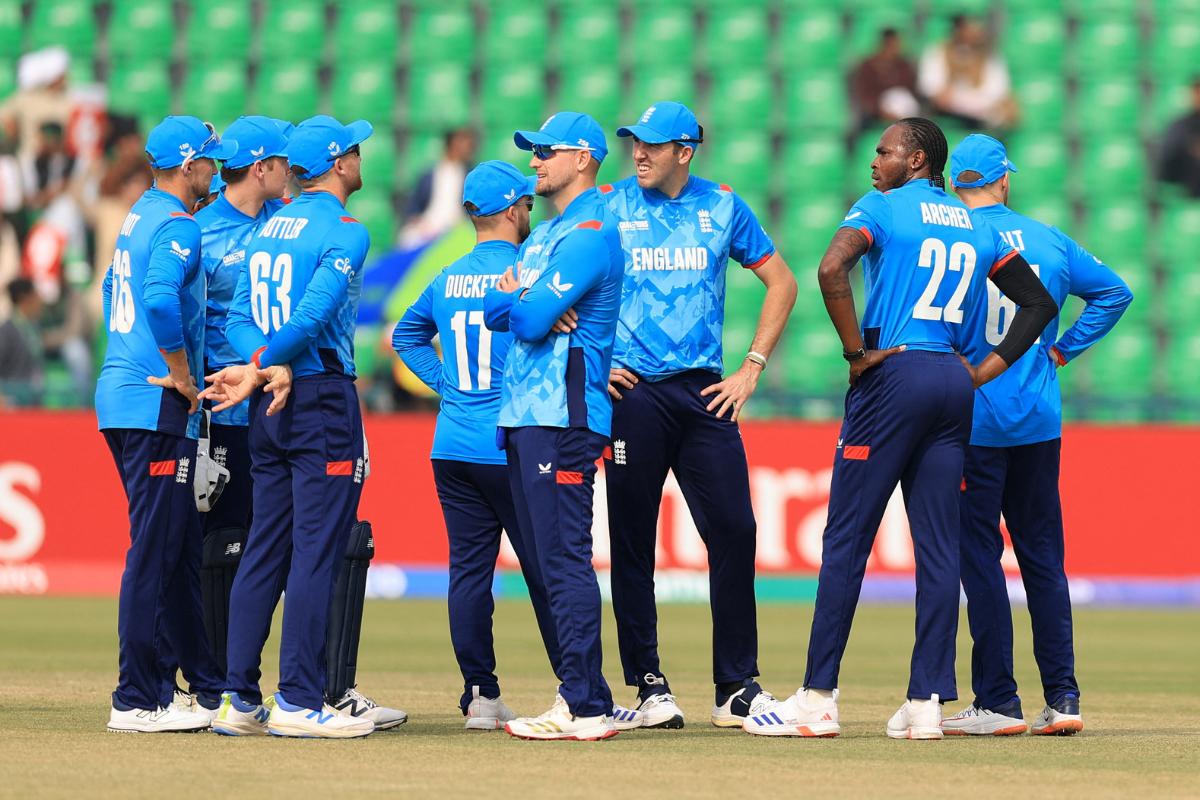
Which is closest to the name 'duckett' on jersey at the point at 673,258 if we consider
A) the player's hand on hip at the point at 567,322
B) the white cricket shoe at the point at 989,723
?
the player's hand on hip at the point at 567,322

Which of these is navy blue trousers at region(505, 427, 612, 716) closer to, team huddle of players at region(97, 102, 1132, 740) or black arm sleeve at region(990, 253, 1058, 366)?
team huddle of players at region(97, 102, 1132, 740)

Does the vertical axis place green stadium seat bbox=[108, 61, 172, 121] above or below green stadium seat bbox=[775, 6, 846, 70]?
below

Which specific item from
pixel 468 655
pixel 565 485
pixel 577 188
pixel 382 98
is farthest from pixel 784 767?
pixel 382 98

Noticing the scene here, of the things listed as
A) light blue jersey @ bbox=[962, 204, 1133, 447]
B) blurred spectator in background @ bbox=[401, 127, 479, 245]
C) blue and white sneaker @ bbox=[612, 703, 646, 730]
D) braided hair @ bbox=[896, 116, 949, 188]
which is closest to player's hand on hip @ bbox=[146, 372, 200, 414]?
blue and white sneaker @ bbox=[612, 703, 646, 730]

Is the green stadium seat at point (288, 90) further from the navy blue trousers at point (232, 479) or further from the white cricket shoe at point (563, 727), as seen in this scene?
the white cricket shoe at point (563, 727)

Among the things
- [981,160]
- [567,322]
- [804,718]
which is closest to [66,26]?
[981,160]

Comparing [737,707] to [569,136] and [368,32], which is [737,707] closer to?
[569,136]

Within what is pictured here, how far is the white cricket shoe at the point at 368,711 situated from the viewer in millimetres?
8148

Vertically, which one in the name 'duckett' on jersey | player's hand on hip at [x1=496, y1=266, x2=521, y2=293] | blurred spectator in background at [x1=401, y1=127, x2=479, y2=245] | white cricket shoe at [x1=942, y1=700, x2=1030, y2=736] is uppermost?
blurred spectator in background at [x1=401, y1=127, x2=479, y2=245]

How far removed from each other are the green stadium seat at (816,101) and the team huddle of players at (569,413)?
12.2 meters

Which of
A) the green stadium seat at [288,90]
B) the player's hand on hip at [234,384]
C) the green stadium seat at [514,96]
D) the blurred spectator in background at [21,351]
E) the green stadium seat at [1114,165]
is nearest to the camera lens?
the player's hand on hip at [234,384]

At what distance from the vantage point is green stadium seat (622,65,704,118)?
20.8 m

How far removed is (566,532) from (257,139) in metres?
2.31

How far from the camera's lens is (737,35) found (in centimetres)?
2125
